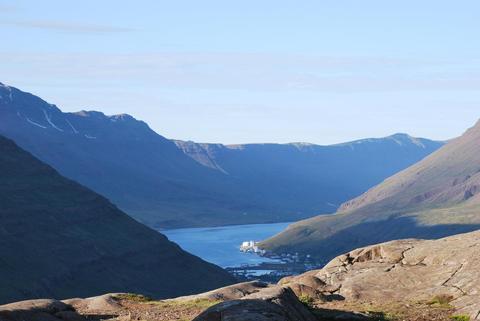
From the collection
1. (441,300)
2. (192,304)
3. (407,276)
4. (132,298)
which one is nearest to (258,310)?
(192,304)

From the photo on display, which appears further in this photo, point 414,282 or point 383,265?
point 383,265

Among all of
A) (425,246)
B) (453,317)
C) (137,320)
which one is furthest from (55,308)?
(425,246)

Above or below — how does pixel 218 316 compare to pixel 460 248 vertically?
below

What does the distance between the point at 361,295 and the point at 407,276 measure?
405 cm

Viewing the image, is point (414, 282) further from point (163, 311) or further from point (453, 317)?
point (163, 311)

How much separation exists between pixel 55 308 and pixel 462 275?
901 inches

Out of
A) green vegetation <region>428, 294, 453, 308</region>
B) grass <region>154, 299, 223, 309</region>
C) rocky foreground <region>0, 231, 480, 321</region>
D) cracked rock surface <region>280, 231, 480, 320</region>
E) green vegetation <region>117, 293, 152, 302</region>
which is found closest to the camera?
rocky foreground <region>0, 231, 480, 321</region>

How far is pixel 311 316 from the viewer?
37.4 m

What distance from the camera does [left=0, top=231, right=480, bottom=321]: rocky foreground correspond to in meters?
41.2

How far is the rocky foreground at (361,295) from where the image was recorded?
41156 mm

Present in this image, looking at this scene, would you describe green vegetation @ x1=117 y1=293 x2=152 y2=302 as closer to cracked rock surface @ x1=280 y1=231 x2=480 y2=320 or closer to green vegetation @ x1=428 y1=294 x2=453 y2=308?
cracked rock surface @ x1=280 y1=231 x2=480 y2=320

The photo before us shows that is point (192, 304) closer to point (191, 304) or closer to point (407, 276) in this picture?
point (191, 304)

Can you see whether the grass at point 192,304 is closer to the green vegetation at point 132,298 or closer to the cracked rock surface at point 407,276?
the green vegetation at point 132,298

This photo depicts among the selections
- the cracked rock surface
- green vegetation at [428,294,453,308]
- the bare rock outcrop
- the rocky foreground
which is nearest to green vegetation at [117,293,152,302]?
the rocky foreground
